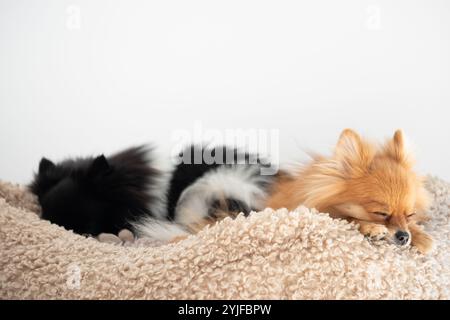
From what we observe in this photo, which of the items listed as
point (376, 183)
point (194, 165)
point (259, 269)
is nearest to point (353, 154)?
point (376, 183)

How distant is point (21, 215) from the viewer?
1622 millimetres

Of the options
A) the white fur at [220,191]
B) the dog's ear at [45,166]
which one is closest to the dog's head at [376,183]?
the white fur at [220,191]

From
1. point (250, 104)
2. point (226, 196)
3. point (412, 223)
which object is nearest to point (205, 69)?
point (250, 104)

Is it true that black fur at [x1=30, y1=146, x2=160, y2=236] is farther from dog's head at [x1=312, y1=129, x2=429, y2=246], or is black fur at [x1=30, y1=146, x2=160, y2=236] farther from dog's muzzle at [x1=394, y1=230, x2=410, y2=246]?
dog's muzzle at [x1=394, y1=230, x2=410, y2=246]

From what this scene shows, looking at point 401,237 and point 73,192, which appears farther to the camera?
point 73,192

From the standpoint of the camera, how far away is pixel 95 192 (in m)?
Answer: 1.87

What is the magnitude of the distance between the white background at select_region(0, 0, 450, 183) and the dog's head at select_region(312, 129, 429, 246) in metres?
0.58

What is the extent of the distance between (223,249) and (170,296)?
6.4 inches

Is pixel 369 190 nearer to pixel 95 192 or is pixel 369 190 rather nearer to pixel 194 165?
pixel 194 165

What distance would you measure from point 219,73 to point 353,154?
3.20ft

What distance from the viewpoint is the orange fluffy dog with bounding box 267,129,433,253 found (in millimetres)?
1339

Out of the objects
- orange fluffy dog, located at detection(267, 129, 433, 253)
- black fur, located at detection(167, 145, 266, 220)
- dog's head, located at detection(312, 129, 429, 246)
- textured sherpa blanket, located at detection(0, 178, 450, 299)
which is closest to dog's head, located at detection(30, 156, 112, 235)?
black fur, located at detection(167, 145, 266, 220)

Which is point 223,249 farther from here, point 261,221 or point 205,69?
point 205,69

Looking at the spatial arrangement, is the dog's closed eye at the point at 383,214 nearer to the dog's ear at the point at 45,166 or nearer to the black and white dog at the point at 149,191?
the black and white dog at the point at 149,191
